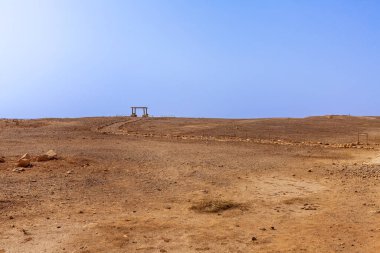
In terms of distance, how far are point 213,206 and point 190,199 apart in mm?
1197

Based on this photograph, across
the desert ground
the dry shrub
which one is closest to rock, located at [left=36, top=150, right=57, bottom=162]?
the desert ground

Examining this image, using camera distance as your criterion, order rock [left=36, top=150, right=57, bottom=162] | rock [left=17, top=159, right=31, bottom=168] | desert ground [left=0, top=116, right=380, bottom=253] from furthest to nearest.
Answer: rock [left=36, top=150, right=57, bottom=162]
rock [left=17, top=159, right=31, bottom=168]
desert ground [left=0, top=116, right=380, bottom=253]

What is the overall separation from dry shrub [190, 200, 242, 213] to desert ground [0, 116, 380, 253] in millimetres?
30

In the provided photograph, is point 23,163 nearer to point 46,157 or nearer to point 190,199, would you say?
point 46,157

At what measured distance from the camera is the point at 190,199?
1133 cm

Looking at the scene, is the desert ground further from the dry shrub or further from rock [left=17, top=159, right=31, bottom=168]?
rock [left=17, top=159, right=31, bottom=168]

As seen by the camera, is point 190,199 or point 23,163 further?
point 23,163

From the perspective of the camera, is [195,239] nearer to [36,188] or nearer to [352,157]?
[36,188]

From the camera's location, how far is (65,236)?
8453 millimetres

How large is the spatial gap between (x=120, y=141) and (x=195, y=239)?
1640 cm

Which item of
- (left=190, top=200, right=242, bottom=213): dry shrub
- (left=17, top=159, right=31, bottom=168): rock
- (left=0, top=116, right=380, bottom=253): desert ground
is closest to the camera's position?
(left=0, top=116, right=380, bottom=253): desert ground

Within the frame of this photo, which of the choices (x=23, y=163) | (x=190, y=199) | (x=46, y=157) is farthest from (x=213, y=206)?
(x=46, y=157)

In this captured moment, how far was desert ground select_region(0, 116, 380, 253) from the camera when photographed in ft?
26.8

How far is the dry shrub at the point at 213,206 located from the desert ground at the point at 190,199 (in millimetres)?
30
